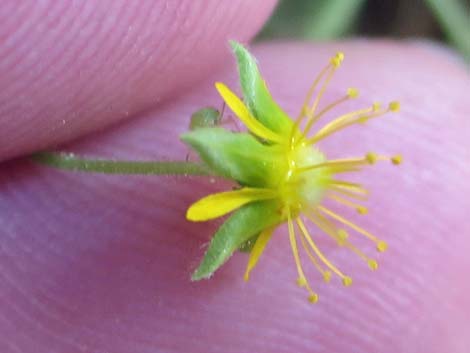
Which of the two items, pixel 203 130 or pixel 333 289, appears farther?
pixel 333 289

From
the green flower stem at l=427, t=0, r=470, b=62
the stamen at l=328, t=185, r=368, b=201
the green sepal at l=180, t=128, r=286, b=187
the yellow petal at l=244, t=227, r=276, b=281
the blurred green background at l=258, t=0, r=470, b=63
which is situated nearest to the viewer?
the green sepal at l=180, t=128, r=286, b=187

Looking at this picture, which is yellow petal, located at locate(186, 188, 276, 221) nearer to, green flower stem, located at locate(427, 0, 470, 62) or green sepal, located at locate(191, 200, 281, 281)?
green sepal, located at locate(191, 200, 281, 281)

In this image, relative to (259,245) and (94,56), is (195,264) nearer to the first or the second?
(259,245)

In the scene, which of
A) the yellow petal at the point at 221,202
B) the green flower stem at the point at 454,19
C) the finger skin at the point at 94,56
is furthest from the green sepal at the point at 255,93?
the green flower stem at the point at 454,19

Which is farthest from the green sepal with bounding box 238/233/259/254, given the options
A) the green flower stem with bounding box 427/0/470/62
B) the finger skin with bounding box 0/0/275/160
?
the green flower stem with bounding box 427/0/470/62

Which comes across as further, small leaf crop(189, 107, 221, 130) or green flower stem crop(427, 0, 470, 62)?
green flower stem crop(427, 0, 470, 62)

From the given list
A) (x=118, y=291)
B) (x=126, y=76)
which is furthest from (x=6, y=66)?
(x=118, y=291)

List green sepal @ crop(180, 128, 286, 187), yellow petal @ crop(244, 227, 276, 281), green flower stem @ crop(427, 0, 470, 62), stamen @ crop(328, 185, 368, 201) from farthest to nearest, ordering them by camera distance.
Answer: green flower stem @ crop(427, 0, 470, 62), stamen @ crop(328, 185, 368, 201), yellow petal @ crop(244, 227, 276, 281), green sepal @ crop(180, 128, 286, 187)

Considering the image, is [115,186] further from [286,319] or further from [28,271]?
[286,319]
